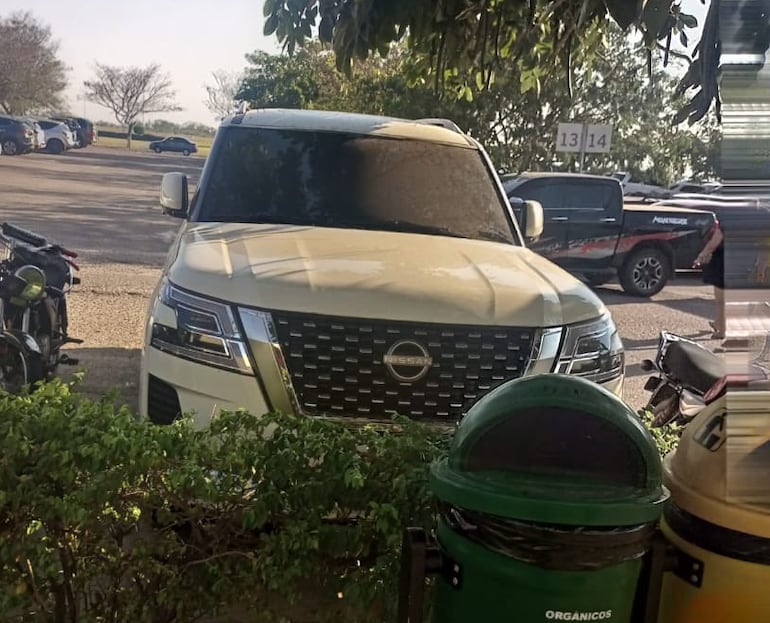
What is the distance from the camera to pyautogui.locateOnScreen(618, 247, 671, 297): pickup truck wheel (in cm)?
1250

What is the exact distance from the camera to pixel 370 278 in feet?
11.4

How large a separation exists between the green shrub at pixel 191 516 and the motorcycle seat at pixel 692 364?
3.12 m

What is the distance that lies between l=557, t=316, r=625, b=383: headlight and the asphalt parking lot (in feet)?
12.2

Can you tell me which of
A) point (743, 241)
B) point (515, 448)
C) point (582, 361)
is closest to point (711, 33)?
point (743, 241)

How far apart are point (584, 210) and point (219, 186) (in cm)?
829

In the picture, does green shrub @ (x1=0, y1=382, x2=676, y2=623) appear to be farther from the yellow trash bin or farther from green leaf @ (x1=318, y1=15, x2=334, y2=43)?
green leaf @ (x1=318, y1=15, x2=334, y2=43)

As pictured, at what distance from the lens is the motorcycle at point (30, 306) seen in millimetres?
5105

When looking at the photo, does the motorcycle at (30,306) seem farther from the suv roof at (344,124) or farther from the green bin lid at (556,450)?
the green bin lid at (556,450)

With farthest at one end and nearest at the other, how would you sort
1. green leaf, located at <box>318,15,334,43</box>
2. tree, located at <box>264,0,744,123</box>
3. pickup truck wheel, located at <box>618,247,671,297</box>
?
1. pickup truck wheel, located at <box>618,247,671,297</box>
2. green leaf, located at <box>318,15,334,43</box>
3. tree, located at <box>264,0,744,123</box>

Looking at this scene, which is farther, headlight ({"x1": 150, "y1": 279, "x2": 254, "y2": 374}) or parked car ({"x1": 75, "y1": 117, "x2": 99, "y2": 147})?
parked car ({"x1": 75, "y1": 117, "x2": 99, "y2": 147})

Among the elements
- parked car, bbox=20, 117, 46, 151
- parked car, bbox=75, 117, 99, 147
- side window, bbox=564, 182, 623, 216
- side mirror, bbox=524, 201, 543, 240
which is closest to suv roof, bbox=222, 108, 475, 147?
side mirror, bbox=524, 201, 543, 240

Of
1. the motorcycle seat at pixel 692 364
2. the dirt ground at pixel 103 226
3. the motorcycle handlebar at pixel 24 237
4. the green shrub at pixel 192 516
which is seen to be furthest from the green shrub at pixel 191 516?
the dirt ground at pixel 103 226

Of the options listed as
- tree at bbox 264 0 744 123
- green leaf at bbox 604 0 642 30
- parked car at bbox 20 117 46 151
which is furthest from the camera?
parked car at bbox 20 117 46 151

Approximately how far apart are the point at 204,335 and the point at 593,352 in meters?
1.69
